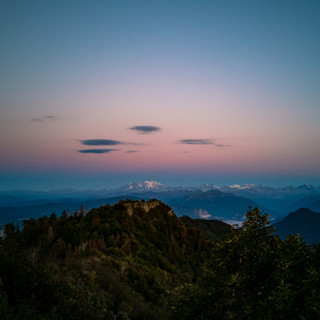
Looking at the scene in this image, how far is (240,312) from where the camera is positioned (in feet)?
47.4

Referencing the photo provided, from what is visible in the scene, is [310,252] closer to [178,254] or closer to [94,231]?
[94,231]

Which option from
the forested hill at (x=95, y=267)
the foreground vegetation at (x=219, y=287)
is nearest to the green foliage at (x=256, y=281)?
the foreground vegetation at (x=219, y=287)

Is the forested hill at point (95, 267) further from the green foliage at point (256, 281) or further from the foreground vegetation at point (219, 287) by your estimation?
the green foliage at point (256, 281)

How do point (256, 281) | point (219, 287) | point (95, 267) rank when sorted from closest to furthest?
point (256, 281) → point (219, 287) → point (95, 267)

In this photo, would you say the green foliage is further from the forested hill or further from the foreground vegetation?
the forested hill

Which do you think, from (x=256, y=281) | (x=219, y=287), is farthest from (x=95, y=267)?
(x=256, y=281)

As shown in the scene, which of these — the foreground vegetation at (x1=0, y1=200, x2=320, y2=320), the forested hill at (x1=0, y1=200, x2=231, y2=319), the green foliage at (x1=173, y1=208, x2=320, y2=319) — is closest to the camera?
the green foliage at (x1=173, y1=208, x2=320, y2=319)

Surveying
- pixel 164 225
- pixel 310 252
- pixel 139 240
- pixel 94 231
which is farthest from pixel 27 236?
pixel 164 225

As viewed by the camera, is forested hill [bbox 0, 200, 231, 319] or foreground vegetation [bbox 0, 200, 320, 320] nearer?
foreground vegetation [bbox 0, 200, 320, 320]

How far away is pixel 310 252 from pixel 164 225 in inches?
3549

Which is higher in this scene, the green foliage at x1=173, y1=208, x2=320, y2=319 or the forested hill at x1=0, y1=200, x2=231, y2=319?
the green foliage at x1=173, y1=208, x2=320, y2=319

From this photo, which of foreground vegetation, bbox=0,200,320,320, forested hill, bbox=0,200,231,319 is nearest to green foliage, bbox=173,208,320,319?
foreground vegetation, bbox=0,200,320,320

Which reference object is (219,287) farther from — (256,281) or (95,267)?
(95,267)

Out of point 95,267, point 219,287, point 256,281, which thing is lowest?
point 95,267
